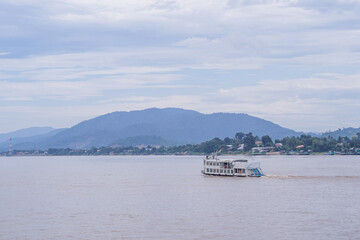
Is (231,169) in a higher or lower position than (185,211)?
higher

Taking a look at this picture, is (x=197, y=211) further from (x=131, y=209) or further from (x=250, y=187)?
(x=250, y=187)

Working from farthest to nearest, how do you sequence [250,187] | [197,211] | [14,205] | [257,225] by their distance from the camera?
[250,187] → [14,205] → [197,211] → [257,225]

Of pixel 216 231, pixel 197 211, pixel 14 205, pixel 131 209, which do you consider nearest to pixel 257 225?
pixel 216 231

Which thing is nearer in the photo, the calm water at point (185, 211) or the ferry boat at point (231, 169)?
the calm water at point (185, 211)

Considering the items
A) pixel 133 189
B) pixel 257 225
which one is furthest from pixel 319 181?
pixel 257 225

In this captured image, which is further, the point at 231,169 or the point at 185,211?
the point at 231,169

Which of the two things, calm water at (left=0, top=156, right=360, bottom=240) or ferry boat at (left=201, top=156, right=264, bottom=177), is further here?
ferry boat at (left=201, top=156, right=264, bottom=177)

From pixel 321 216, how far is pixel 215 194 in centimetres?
3227

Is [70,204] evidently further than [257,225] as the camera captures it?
Yes

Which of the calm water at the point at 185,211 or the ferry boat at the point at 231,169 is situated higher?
the ferry boat at the point at 231,169

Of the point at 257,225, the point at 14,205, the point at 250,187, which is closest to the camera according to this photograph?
the point at 257,225

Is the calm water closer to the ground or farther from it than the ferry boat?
closer to the ground

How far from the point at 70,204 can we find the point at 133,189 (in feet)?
88.5

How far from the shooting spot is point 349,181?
12719 centimetres
